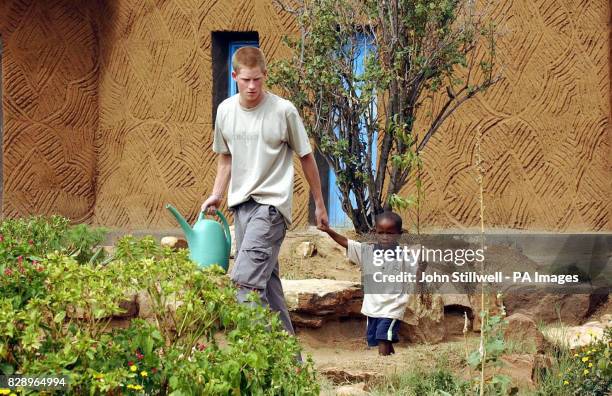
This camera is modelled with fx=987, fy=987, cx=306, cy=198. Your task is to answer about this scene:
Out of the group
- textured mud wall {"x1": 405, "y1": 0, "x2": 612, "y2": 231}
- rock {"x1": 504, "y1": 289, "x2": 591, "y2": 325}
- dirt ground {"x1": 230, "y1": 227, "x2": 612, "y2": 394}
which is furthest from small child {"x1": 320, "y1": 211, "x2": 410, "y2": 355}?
textured mud wall {"x1": 405, "y1": 0, "x2": 612, "y2": 231}

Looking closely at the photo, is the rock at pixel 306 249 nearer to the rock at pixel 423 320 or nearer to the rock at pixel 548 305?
the rock at pixel 423 320

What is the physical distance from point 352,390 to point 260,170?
1166 millimetres

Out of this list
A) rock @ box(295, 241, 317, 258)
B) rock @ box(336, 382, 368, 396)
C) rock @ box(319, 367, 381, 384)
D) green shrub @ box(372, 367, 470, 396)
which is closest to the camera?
rock @ box(336, 382, 368, 396)

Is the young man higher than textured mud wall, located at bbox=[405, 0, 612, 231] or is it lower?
lower

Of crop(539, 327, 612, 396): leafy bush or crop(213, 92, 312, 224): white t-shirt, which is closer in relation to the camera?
crop(539, 327, 612, 396): leafy bush

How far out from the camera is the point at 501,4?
911 cm

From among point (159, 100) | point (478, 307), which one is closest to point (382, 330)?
point (478, 307)

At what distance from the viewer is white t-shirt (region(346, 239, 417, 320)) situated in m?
6.05

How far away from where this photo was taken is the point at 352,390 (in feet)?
15.3

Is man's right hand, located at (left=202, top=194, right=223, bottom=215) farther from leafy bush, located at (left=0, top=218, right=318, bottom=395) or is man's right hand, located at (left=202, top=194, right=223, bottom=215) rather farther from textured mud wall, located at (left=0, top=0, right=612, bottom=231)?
textured mud wall, located at (left=0, top=0, right=612, bottom=231)

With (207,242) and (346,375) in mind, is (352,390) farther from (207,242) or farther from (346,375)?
(207,242)

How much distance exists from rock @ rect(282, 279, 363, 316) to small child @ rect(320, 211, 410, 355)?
0.22 meters

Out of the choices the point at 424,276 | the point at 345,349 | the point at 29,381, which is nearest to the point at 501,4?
the point at 424,276

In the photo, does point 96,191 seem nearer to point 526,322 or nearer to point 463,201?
point 463,201
